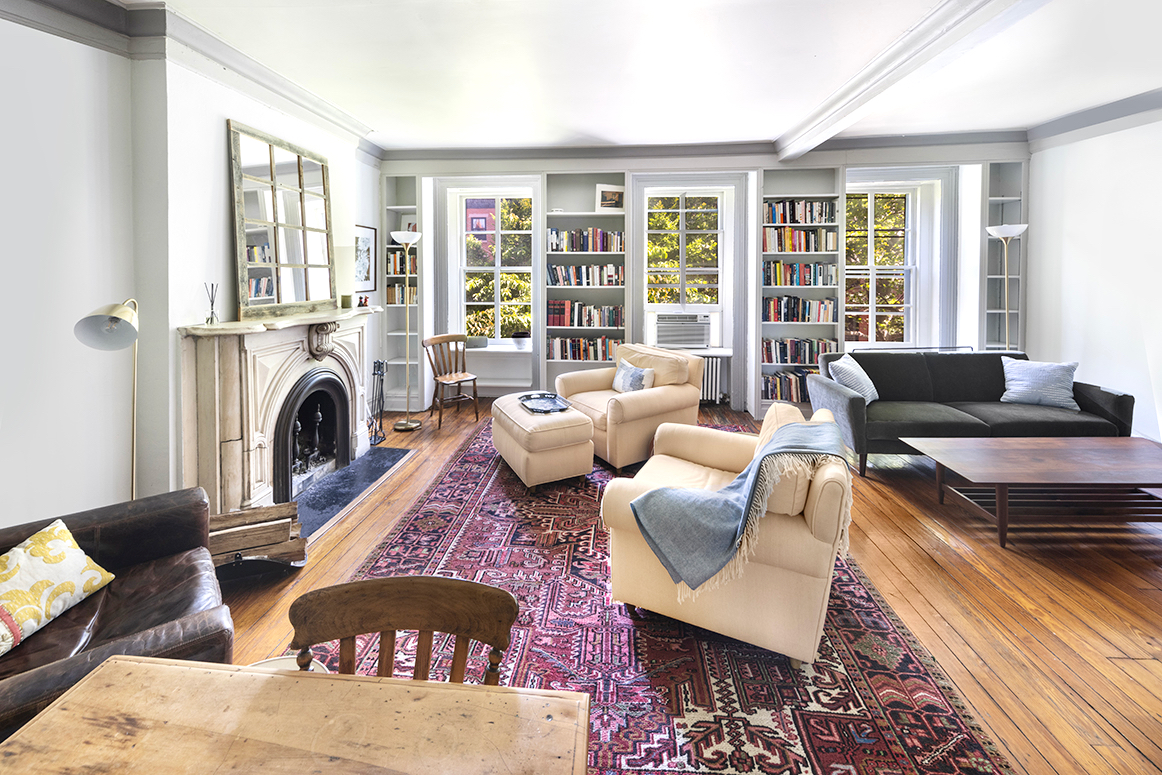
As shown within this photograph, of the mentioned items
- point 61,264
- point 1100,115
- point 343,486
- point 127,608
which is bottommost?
point 343,486

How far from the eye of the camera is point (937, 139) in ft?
19.9

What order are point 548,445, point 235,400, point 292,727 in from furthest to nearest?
point 548,445
point 235,400
point 292,727

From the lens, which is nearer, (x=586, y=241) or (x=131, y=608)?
(x=131, y=608)

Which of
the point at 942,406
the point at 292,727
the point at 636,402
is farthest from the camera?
the point at 942,406

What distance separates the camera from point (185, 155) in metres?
3.22

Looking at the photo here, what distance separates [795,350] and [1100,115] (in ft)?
10.1

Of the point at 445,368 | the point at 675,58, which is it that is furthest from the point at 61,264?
the point at 445,368

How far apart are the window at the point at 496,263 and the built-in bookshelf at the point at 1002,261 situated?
472cm

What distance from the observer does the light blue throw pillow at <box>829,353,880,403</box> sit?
477 cm

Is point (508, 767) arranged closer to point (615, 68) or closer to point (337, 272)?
point (615, 68)

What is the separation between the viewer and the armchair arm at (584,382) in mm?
5328

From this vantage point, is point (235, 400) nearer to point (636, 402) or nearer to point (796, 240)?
point (636, 402)

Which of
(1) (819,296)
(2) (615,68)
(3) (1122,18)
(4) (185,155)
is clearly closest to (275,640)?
(4) (185,155)

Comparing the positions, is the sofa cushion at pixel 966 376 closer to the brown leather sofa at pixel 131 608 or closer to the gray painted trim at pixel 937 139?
the gray painted trim at pixel 937 139
